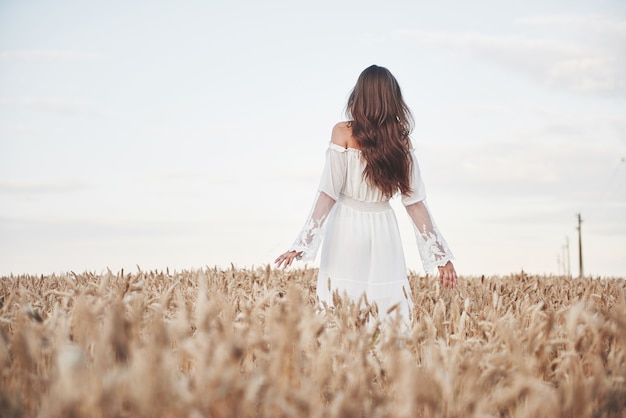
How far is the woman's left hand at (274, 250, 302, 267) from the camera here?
516cm

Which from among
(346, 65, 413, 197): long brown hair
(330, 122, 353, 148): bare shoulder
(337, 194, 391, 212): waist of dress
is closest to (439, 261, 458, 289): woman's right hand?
(337, 194, 391, 212): waist of dress

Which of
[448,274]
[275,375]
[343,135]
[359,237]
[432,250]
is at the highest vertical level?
[343,135]

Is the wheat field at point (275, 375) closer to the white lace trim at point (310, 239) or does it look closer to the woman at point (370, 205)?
the white lace trim at point (310, 239)

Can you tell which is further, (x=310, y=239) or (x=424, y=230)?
(x=424, y=230)

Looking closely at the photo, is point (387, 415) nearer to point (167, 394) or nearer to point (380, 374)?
point (380, 374)

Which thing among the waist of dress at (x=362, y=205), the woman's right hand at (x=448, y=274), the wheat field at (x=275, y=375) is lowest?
the wheat field at (x=275, y=375)

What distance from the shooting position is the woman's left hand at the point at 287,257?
5.16m

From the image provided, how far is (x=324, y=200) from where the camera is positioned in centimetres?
547

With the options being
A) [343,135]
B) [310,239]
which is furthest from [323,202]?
[343,135]

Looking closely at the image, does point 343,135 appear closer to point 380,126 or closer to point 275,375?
point 380,126

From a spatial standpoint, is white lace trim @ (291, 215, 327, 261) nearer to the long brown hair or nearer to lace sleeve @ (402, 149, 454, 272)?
the long brown hair

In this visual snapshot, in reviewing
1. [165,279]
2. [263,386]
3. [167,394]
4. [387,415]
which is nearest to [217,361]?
[167,394]

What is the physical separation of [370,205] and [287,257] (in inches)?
36.3

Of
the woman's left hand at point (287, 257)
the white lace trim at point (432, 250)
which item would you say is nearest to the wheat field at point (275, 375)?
the woman's left hand at point (287, 257)
